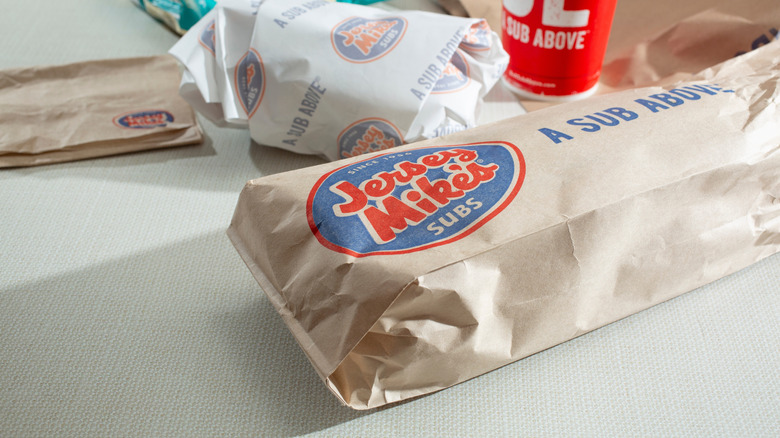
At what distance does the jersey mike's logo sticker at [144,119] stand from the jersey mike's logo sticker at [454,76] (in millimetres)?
402

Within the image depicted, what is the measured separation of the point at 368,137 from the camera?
0.83 meters

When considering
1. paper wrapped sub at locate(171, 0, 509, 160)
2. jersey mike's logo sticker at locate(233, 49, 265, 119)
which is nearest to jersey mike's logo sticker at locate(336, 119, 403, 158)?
paper wrapped sub at locate(171, 0, 509, 160)

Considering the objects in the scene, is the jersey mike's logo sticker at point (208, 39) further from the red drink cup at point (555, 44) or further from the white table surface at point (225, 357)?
the red drink cup at point (555, 44)

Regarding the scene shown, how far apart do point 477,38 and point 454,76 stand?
0.26 feet

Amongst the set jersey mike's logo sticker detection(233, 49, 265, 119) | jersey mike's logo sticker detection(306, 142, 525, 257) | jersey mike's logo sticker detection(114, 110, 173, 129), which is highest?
jersey mike's logo sticker detection(306, 142, 525, 257)

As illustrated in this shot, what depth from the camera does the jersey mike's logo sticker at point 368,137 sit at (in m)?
0.82

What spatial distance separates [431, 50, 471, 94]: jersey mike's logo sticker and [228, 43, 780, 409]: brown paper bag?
0.19 metres

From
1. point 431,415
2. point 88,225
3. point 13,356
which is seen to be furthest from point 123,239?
point 431,415

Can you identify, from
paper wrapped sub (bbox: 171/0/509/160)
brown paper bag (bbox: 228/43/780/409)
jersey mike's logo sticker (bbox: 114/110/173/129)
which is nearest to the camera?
brown paper bag (bbox: 228/43/780/409)

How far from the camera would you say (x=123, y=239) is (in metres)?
0.77

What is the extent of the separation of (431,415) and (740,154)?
0.38m

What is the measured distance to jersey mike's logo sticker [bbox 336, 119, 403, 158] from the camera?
2.68ft

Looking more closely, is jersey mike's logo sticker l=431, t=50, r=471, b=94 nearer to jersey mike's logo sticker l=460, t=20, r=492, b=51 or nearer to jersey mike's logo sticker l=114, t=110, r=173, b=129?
jersey mike's logo sticker l=460, t=20, r=492, b=51

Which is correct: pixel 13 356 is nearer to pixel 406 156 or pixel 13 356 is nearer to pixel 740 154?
pixel 406 156
